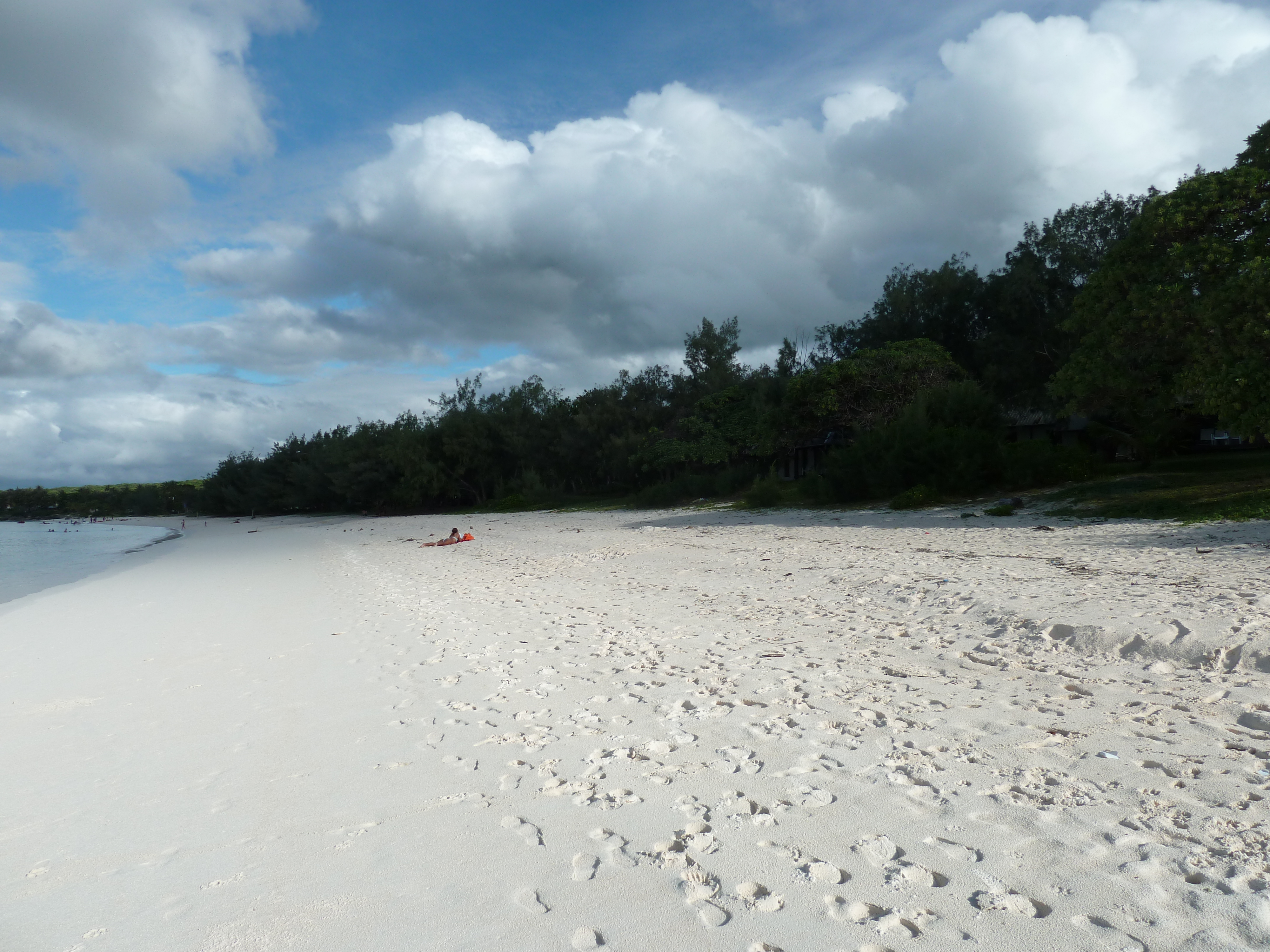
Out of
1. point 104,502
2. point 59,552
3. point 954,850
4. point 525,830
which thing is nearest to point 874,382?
point 954,850

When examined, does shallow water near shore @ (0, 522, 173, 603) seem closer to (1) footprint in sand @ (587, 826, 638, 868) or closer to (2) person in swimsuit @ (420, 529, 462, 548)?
(2) person in swimsuit @ (420, 529, 462, 548)

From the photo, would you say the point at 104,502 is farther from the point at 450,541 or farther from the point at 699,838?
the point at 699,838

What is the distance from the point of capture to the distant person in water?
2084 cm

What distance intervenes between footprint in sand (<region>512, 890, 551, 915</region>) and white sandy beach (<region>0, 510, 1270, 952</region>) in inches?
0.4

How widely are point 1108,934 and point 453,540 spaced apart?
1993 cm

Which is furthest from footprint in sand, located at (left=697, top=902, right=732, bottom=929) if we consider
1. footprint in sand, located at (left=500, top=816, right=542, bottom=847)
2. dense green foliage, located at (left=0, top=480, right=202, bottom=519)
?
dense green foliage, located at (left=0, top=480, right=202, bottom=519)

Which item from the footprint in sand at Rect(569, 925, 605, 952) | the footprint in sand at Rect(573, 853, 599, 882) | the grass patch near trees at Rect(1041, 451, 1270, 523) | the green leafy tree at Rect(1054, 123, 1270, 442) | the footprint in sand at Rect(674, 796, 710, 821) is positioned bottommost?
the footprint in sand at Rect(569, 925, 605, 952)

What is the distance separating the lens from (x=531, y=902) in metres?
2.74

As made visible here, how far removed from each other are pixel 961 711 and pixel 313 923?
3605 millimetres

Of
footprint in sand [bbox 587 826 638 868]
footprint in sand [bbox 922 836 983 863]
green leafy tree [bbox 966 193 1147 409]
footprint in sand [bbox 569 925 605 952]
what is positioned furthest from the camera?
green leafy tree [bbox 966 193 1147 409]

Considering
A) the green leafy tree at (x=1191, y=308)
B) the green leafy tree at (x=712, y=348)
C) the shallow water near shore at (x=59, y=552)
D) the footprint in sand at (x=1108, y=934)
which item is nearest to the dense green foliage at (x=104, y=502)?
the shallow water near shore at (x=59, y=552)

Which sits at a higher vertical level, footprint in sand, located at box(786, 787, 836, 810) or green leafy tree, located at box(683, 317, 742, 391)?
green leafy tree, located at box(683, 317, 742, 391)

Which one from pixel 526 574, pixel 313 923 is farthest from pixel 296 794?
pixel 526 574

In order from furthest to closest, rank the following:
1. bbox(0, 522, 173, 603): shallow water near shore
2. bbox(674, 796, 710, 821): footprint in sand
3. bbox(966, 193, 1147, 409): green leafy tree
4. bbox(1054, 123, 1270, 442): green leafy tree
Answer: bbox(966, 193, 1147, 409): green leafy tree, bbox(0, 522, 173, 603): shallow water near shore, bbox(1054, 123, 1270, 442): green leafy tree, bbox(674, 796, 710, 821): footprint in sand
